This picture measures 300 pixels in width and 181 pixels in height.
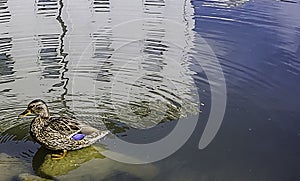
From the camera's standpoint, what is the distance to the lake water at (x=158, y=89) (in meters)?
5.26

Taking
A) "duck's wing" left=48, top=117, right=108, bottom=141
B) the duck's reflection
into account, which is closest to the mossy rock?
the duck's reflection

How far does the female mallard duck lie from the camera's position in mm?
5254

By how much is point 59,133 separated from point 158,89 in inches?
87.7

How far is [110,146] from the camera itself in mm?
5578

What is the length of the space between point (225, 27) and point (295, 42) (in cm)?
167

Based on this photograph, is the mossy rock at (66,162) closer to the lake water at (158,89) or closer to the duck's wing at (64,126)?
the lake water at (158,89)

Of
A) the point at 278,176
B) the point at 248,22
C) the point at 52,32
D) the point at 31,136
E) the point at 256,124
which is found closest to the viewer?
the point at 278,176

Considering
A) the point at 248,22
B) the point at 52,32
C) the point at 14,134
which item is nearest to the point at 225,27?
the point at 248,22

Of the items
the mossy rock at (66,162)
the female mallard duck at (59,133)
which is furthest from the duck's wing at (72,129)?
the mossy rock at (66,162)

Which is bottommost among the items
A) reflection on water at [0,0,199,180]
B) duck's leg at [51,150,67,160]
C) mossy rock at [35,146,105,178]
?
mossy rock at [35,146,105,178]

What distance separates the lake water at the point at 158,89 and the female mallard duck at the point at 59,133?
181 millimetres

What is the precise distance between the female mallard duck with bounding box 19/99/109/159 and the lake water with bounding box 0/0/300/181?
18 cm

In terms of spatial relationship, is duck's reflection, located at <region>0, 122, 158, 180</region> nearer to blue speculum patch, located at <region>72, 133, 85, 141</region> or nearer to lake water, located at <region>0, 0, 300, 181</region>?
lake water, located at <region>0, 0, 300, 181</region>

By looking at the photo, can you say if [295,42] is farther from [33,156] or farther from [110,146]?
[33,156]
